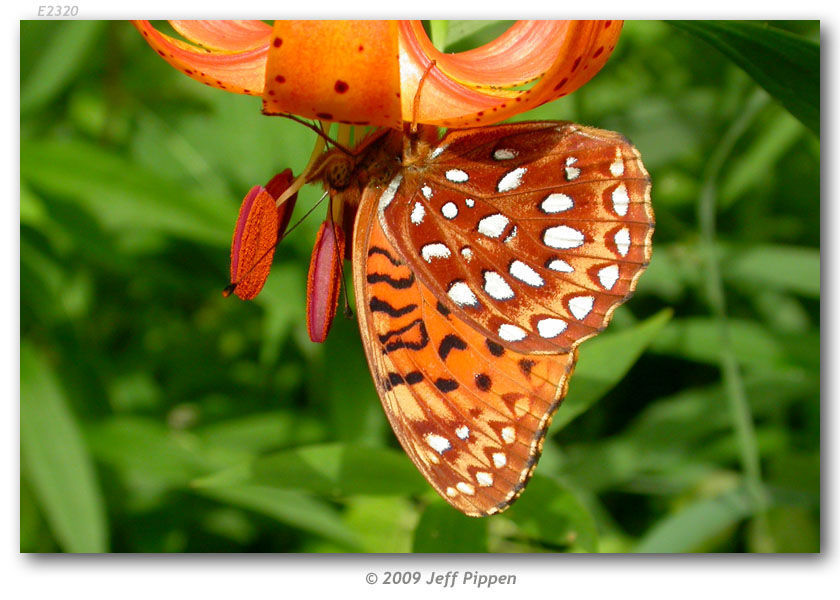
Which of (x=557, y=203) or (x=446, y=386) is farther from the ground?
(x=557, y=203)

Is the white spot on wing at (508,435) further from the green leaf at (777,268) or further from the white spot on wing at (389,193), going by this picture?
the green leaf at (777,268)

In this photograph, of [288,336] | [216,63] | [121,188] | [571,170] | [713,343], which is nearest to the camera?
[216,63]

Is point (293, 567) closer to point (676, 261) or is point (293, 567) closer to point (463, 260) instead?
point (463, 260)

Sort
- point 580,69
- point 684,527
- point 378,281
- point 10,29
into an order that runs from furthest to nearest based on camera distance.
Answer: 1. point 684,527
2. point 10,29
3. point 378,281
4. point 580,69

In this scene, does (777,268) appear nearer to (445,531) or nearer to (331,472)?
(445,531)

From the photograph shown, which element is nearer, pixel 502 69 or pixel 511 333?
pixel 502 69

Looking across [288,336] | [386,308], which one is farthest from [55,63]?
[386,308]


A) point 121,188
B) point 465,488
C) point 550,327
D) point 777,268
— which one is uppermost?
point 121,188

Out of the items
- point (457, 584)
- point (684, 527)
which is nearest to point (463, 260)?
point (457, 584)
